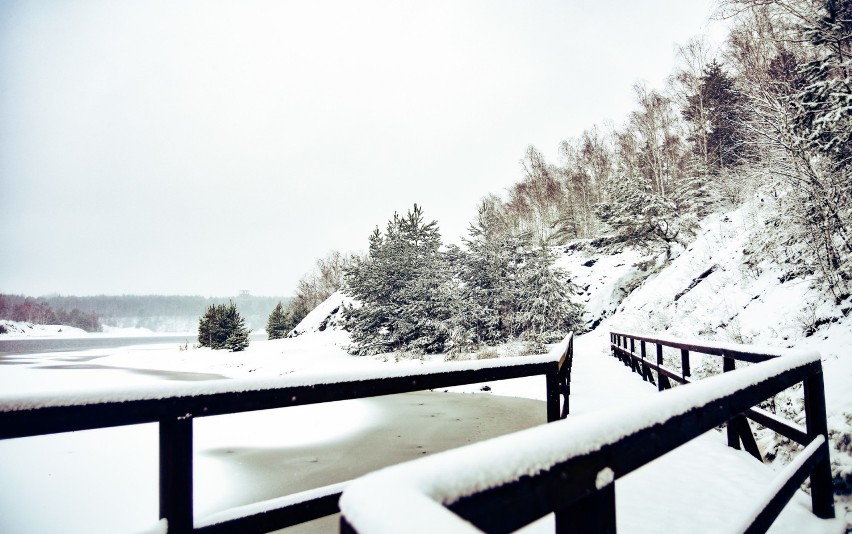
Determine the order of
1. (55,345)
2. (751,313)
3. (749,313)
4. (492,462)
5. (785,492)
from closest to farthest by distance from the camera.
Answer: (492,462), (785,492), (751,313), (749,313), (55,345)

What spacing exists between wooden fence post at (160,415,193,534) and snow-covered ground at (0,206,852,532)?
0.28 meters

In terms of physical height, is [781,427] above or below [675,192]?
below

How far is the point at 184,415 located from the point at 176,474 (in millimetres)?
207

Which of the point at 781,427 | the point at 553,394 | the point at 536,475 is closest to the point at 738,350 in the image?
the point at 781,427

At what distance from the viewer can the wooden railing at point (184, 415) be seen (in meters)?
1.42

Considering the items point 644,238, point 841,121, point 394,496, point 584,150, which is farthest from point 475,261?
point 394,496

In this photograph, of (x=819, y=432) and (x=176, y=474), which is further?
(x=819, y=432)

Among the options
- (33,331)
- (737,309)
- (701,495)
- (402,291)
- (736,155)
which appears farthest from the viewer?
(33,331)

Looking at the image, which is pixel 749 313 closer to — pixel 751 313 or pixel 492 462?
pixel 751 313

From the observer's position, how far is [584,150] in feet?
141

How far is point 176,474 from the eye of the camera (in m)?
1.61

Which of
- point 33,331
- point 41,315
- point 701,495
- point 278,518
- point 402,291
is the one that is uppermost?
point 402,291

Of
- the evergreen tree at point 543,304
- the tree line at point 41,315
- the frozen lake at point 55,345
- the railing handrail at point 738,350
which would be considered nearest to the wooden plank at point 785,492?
the railing handrail at point 738,350

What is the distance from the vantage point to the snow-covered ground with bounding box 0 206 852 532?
139 inches
